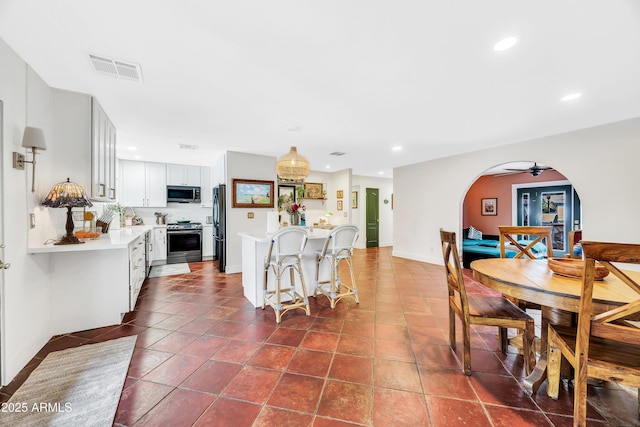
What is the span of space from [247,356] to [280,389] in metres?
0.52

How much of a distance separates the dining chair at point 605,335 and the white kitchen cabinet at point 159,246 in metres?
6.46

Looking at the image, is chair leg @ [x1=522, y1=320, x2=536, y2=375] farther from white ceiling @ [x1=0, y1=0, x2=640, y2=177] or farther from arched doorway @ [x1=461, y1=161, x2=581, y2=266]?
arched doorway @ [x1=461, y1=161, x2=581, y2=266]

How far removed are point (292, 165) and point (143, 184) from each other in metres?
4.41

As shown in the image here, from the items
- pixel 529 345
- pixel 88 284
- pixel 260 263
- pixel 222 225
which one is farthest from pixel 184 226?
pixel 529 345

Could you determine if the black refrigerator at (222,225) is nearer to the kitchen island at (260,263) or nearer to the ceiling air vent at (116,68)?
the kitchen island at (260,263)

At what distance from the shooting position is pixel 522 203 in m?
7.18

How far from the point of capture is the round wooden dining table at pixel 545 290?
135 cm

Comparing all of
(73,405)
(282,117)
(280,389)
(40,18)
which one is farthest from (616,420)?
(40,18)

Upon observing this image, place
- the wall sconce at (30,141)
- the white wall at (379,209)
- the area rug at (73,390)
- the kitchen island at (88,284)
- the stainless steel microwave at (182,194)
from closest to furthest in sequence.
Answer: the area rug at (73,390)
the wall sconce at (30,141)
the kitchen island at (88,284)
the stainless steel microwave at (182,194)
the white wall at (379,209)

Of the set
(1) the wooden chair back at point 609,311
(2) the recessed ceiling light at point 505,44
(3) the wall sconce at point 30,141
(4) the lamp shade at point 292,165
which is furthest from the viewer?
(4) the lamp shade at point 292,165

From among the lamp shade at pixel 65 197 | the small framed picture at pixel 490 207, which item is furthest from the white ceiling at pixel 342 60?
the small framed picture at pixel 490 207

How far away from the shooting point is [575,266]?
170cm

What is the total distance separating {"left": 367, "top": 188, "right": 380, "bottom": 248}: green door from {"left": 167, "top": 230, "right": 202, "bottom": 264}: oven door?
4.98 m

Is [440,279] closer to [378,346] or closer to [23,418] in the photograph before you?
[378,346]
